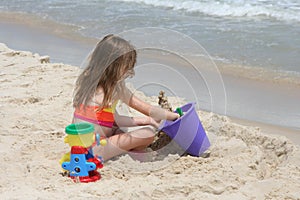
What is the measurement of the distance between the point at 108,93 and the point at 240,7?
5.98 metres

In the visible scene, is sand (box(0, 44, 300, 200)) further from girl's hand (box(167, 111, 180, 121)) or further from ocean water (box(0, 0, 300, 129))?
ocean water (box(0, 0, 300, 129))

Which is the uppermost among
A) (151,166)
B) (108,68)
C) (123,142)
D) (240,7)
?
(108,68)

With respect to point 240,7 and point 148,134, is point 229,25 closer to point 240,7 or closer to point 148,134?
point 240,7

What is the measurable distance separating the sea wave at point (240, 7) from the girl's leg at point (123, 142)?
16.4 feet

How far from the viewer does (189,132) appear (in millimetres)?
3240

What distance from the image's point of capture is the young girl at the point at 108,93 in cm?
310

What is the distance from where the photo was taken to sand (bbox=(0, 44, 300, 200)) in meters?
2.79

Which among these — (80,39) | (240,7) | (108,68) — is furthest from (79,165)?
(240,7)

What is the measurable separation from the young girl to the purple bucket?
0.35ft

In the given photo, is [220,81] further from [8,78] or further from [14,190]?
[14,190]

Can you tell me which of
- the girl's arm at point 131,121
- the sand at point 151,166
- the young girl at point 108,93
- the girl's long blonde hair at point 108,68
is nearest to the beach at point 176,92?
the sand at point 151,166

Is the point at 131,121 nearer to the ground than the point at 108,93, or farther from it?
nearer to the ground

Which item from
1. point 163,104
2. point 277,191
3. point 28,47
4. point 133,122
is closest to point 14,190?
point 133,122

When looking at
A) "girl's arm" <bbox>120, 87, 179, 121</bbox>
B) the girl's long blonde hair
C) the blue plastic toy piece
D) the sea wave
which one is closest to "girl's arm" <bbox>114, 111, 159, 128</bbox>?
"girl's arm" <bbox>120, 87, 179, 121</bbox>
